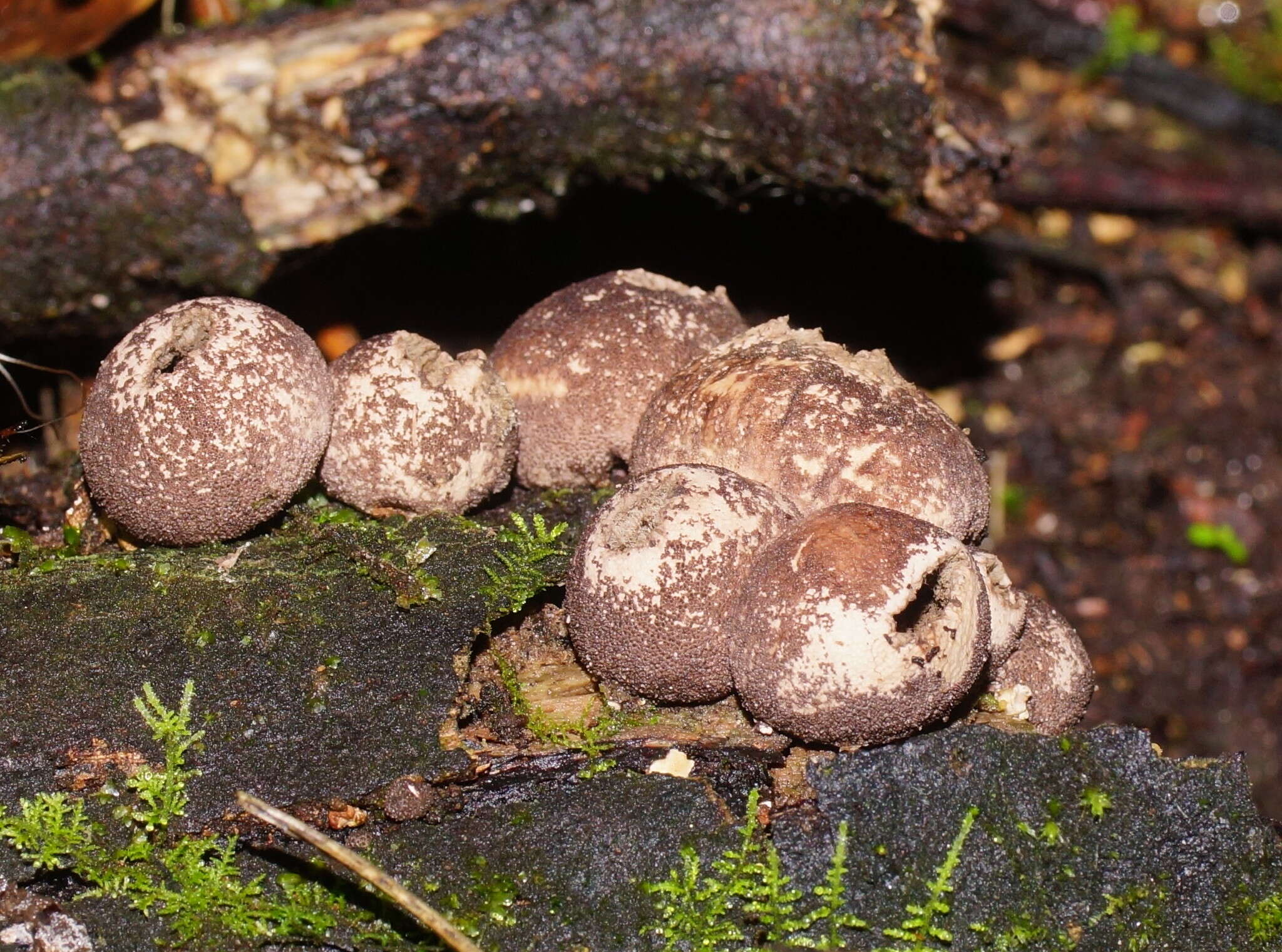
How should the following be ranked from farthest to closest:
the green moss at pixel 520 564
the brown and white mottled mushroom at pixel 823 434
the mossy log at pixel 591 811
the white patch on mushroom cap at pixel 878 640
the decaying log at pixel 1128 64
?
the decaying log at pixel 1128 64 → the green moss at pixel 520 564 → the brown and white mottled mushroom at pixel 823 434 → the mossy log at pixel 591 811 → the white patch on mushroom cap at pixel 878 640

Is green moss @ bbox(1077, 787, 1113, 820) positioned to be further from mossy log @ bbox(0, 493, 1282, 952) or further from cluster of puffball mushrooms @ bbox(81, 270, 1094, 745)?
cluster of puffball mushrooms @ bbox(81, 270, 1094, 745)

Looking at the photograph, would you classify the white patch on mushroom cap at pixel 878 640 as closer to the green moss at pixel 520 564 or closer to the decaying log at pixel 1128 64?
the green moss at pixel 520 564

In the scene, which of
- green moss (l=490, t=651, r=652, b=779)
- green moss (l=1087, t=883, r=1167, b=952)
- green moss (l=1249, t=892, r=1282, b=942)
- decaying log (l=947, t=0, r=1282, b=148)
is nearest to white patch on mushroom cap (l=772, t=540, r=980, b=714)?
green moss (l=490, t=651, r=652, b=779)

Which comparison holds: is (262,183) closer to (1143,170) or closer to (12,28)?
(12,28)

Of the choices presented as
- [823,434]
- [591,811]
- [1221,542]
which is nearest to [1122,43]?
[1221,542]

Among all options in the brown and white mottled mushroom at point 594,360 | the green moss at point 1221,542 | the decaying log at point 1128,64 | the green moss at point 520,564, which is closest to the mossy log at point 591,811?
the green moss at point 520,564

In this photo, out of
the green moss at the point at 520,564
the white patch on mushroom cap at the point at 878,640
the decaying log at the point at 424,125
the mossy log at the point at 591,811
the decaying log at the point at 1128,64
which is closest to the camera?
the white patch on mushroom cap at the point at 878,640

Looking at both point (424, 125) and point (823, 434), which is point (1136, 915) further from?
point (424, 125)
